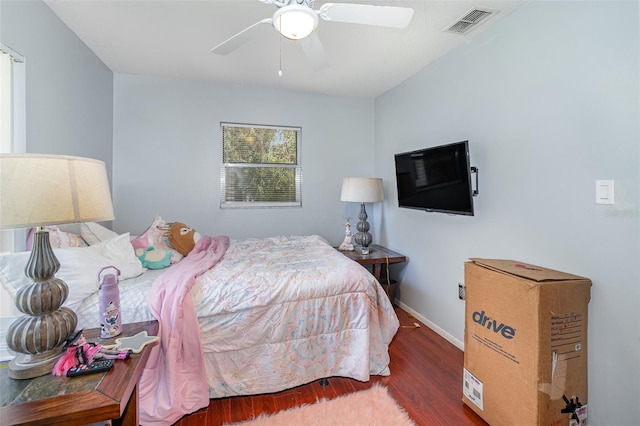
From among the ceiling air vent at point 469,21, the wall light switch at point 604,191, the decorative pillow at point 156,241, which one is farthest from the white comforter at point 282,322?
the ceiling air vent at point 469,21

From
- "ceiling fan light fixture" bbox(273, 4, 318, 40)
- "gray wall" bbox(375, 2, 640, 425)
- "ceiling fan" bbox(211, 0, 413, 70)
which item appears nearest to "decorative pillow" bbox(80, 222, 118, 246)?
"ceiling fan" bbox(211, 0, 413, 70)

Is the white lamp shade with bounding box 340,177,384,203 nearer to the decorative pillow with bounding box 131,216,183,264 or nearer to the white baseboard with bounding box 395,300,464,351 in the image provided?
the white baseboard with bounding box 395,300,464,351

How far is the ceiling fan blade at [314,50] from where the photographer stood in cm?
168

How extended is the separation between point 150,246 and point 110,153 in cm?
138

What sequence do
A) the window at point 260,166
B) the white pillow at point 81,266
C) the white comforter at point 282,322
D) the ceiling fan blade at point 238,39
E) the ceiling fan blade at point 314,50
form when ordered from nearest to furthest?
the white pillow at point 81,266 → the ceiling fan blade at point 238,39 → the ceiling fan blade at point 314,50 → the white comforter at point 282,322 → the window at point 260,166

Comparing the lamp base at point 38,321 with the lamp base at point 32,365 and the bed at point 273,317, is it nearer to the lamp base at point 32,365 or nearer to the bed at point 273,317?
the lamp base at point 32,365

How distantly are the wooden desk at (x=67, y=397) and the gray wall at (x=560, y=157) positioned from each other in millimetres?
2168

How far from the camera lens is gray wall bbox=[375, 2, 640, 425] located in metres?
1.39

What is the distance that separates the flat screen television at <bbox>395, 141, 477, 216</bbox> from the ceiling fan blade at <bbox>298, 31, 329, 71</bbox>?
1.10 m

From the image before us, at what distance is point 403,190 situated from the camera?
292 cm

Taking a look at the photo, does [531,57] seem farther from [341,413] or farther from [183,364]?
[183,364]

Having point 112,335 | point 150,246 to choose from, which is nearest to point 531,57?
point 112,335

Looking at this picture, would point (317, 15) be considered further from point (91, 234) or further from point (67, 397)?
point (91, 234)

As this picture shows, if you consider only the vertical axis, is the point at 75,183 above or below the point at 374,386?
above
